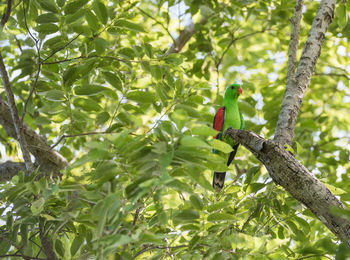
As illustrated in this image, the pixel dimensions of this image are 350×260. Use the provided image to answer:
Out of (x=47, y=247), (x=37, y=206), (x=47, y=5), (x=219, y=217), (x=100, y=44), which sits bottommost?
(x=47, y=247)

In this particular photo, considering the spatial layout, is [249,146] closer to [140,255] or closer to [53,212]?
[140,255]

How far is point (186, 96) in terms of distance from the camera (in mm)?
2176

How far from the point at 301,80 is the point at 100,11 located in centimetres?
155

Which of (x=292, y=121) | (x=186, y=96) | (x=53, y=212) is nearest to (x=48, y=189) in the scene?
(x=53, y=212)

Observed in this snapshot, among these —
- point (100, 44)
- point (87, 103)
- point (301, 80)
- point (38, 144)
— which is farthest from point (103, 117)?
point (38, 144)

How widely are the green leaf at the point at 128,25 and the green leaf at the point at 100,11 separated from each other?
0.38 feet

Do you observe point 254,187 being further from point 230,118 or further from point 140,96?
point 230,118

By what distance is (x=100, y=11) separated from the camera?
6.78ft

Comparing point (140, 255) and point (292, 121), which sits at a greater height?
point (292, 121)

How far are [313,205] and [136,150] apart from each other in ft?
3.51

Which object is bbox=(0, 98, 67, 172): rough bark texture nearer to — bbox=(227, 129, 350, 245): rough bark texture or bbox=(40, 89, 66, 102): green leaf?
bbox=(40, 89, 66, 102): green leaf

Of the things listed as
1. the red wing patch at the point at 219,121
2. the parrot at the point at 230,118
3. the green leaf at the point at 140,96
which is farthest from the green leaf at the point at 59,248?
the red wing patch at the point at 219,121

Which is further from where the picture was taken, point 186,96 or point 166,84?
point 166,84

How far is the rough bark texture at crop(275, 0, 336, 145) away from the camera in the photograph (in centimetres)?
237
